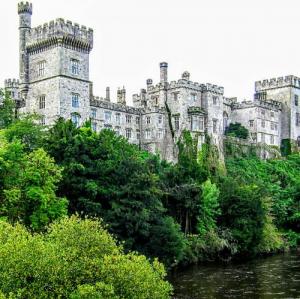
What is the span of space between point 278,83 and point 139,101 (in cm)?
Result: 2519

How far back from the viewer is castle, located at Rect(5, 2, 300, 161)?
190 ft

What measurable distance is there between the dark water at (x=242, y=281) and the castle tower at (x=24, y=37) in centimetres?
2489

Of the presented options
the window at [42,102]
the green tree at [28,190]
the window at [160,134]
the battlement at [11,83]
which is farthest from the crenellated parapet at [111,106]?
the green tree at [28,190]

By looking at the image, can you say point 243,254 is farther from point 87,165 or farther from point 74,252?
point 74,252

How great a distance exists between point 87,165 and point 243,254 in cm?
2229

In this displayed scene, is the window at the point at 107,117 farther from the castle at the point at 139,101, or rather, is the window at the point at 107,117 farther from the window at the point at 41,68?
the window at the point at 41,68

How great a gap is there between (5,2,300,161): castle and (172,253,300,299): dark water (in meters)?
20.5

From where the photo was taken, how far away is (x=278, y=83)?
3708 inches

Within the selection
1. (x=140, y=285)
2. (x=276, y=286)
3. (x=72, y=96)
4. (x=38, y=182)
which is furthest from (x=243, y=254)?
(x=140, y=285)

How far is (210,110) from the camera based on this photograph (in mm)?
77938

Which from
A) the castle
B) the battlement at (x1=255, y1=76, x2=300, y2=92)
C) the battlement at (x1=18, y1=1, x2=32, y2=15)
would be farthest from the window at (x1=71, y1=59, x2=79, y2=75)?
the battlement at (x1=255, y1=76, x2=300, y2=92)

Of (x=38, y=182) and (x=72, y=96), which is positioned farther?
(x=72, y=96)

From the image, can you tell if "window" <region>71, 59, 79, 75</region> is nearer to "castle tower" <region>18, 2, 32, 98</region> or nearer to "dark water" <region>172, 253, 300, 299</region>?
"castle tower" <region>18, 2, 32, 98</region>

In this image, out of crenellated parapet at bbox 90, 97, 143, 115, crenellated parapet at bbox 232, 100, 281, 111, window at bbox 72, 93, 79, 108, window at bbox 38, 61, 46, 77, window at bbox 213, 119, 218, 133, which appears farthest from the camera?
crenellated parapet at bbox 232, 100, 281, 111
